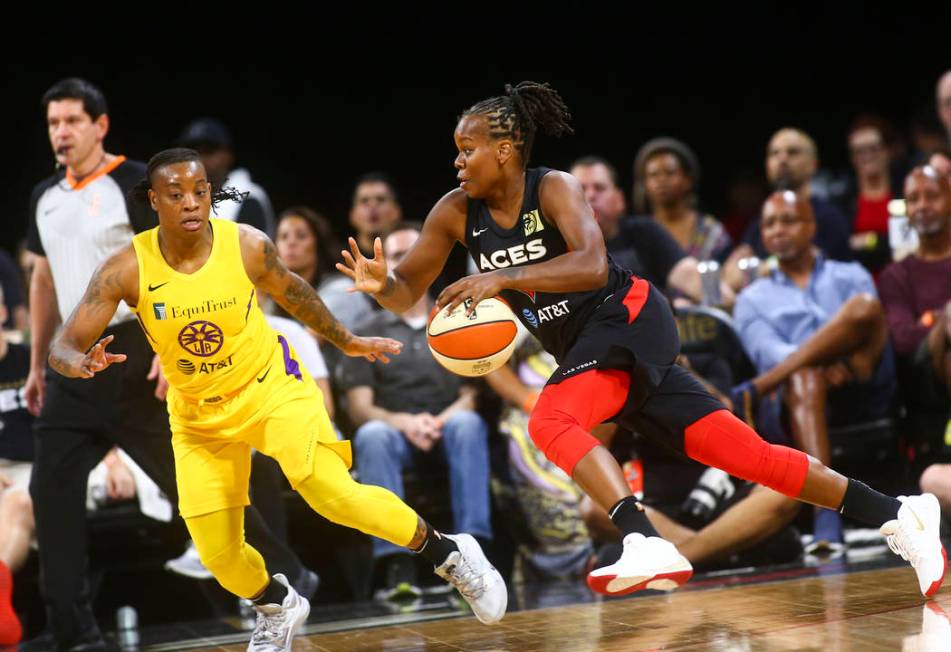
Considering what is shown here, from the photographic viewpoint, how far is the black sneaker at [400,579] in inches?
201

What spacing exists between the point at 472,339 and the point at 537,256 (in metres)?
0.33

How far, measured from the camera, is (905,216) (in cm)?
643

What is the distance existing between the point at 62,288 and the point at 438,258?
157cm

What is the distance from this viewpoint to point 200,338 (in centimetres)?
355

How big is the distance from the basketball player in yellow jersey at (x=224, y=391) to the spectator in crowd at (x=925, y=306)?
9.41 ft

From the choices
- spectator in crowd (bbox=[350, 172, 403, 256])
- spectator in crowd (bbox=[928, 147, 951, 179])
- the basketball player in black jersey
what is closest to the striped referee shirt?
the basketball player in black jersey

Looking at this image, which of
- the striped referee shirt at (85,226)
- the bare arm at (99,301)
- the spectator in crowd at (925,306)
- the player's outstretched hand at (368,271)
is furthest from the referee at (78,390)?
the spectator in crowd at (925,306)

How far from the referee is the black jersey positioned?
53.3 inches

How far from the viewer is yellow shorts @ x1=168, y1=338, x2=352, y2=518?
11.7 ft

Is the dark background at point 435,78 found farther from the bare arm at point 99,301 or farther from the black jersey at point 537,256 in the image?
the black jersey at point 537,256

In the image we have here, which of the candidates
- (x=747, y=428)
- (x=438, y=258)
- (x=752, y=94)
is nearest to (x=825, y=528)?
(x=747, y=428)

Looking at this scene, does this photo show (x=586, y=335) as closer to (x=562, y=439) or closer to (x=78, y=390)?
(x=562, y=439)

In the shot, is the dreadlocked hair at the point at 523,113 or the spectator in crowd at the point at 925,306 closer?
the dreadlocked hair at the point at 523,113

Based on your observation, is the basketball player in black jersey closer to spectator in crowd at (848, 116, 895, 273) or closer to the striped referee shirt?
the striped referee shirt
